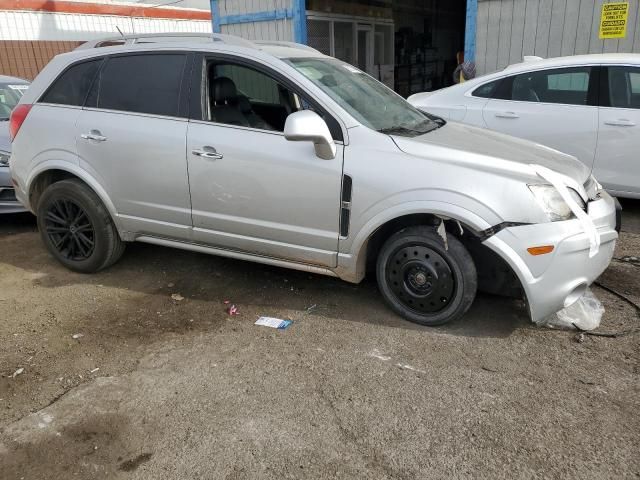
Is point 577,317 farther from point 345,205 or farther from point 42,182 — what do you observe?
point 42,182

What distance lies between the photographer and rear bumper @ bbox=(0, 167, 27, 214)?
19.2 ft

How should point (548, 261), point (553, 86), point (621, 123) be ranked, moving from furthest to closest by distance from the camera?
point (553, 86) < point (621, 123) < point (548, 261)

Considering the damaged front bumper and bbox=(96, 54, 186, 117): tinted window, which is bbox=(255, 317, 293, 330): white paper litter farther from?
bbox=(96, 54, 186, 117): tinted window

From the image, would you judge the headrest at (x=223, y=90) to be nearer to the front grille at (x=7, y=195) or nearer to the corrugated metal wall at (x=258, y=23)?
the front grille at (x=7, y=195)

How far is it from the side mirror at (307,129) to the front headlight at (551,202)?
4.19 feet

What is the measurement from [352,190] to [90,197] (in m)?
2.26

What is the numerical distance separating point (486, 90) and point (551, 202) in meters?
3.25

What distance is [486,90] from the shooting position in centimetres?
617

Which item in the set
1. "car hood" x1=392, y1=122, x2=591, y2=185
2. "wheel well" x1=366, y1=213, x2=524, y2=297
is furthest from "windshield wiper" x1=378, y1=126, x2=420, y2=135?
"wheel well" x1=366, y1=213, x2=524, y2=297

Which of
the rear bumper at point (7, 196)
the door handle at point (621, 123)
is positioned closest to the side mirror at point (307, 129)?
the door handle at point (621, 123)

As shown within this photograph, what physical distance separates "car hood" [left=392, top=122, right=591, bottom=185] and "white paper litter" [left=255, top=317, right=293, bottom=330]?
4.62 ft

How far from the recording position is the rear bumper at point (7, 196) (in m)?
5.85

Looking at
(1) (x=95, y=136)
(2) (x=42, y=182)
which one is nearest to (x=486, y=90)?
(1) (x=95, y=136)

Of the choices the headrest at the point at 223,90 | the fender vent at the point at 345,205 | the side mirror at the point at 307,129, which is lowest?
the fender vent at the point at 345,205
